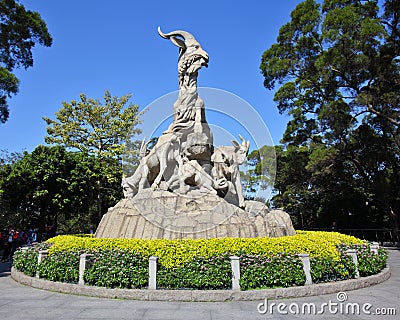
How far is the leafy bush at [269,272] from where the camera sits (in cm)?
700

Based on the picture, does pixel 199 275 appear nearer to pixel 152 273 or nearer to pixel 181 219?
pixel 152 273

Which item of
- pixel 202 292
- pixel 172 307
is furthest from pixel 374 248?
pixel 172 307

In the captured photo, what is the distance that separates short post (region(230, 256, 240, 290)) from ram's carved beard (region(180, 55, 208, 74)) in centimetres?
830

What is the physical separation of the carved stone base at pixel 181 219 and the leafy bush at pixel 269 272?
7.01ft

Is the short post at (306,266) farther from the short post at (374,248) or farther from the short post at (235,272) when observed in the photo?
the short post at (374,248)

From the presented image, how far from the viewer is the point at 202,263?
23.3 feet

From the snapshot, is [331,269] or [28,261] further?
[28,261]

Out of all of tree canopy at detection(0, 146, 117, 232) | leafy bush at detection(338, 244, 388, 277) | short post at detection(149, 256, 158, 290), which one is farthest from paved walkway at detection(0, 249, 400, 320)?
tree canopy at detection(0, 146, 117, 232)

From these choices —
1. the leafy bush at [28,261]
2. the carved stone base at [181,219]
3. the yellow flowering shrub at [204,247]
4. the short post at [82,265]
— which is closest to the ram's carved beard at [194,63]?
the carved stone base at [181,219]

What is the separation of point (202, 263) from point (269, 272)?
4.64 feet

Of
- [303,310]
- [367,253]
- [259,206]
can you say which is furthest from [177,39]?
[303,310]

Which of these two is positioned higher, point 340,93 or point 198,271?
point 340,93

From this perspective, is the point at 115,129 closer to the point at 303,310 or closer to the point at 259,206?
the point at 259,206

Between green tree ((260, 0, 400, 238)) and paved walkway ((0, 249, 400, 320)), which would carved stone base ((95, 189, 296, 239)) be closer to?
paved walkway ((0, 249, 400, 320))
